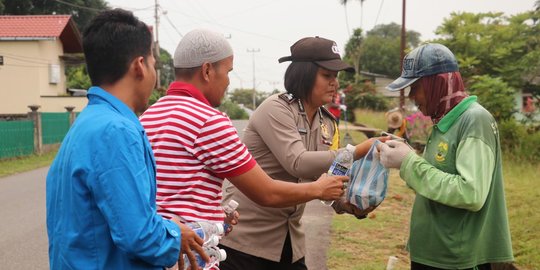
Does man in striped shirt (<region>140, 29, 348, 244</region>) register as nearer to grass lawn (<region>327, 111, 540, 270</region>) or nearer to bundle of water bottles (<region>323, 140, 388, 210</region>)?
bundle of water bottles (<region>323, 140, 388, 210</region>)

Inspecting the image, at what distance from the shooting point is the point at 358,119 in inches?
1364

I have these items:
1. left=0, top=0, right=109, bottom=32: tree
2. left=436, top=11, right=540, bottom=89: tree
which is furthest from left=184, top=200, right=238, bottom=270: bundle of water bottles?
left=0, top=0, right=109, bottom=32: tree

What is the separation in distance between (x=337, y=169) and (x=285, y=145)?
0.28m

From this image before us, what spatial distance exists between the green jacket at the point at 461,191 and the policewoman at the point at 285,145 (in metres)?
0.38

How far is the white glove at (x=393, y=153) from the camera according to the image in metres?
2.60

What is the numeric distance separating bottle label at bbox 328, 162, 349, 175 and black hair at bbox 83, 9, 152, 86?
1.18 meters

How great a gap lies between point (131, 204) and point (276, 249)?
4.67 ft

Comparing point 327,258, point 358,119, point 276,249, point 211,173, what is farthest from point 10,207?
point 358,119

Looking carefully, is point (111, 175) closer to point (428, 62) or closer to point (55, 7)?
point (428, 62)

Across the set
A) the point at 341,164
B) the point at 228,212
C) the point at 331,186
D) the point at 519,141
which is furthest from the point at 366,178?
the point at 519,141

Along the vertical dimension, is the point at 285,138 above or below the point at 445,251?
above

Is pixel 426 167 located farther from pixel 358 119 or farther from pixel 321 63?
pixel 358 119

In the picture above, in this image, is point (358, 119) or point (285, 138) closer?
point (285, 138)

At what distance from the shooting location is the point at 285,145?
2.84m
